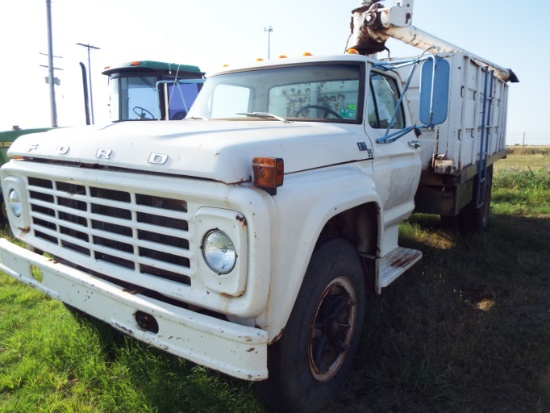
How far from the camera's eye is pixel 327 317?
262cm

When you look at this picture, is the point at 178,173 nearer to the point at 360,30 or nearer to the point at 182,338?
the point at 182,338

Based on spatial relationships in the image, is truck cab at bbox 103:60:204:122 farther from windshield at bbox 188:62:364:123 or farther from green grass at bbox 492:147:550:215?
green grass at bbox 492:147:550:215

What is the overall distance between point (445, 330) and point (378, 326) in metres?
0.51

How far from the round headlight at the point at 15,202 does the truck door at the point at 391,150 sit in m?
2.47

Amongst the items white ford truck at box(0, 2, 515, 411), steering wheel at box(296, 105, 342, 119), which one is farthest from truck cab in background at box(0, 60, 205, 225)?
steering wheel at box(296, 105, 342, 119)

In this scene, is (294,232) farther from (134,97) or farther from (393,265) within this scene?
(134,97)

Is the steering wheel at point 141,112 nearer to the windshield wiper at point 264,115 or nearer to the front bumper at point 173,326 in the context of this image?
the windshield wiper at point 264,115

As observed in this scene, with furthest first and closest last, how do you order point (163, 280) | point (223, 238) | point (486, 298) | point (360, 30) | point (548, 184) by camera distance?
point (548, 184)
point (360, 30)
point (486, 298)
point (163, 280)
point (223, 238)

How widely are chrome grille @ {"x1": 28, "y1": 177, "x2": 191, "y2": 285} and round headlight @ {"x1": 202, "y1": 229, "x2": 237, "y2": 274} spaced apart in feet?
0.34

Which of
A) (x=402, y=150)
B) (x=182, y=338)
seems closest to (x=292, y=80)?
(x=402, y=150)

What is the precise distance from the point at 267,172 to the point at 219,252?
41 cm

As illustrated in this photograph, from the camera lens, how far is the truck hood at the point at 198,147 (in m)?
2.02

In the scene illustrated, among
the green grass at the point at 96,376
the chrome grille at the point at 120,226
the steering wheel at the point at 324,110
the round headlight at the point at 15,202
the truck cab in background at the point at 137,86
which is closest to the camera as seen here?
the chrome grille at the point at 120,226

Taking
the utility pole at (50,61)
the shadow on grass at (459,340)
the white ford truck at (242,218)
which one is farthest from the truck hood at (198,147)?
the utility pole at (50,61)
